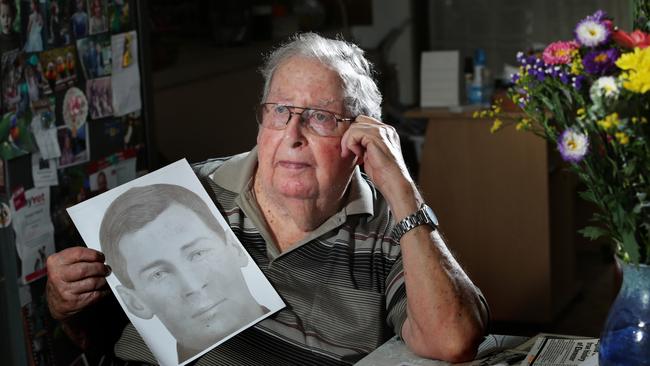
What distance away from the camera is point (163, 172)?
6.11ft

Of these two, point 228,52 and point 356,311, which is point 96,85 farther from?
point 228,52

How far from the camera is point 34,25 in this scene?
2.04 meters

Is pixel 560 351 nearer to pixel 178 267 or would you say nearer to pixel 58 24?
pixel 178 267

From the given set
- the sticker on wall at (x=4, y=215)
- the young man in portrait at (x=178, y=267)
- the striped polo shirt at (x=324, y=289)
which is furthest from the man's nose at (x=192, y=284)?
the sticker on wall at (x=4, y=215)

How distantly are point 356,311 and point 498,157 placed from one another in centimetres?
221

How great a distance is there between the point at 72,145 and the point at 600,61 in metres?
1.35

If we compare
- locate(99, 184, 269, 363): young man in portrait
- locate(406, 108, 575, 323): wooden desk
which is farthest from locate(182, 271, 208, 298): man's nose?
locate(406, 108, 575, 323): wooden desk

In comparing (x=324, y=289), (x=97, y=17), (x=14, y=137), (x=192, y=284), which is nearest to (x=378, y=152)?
(x=324, y=289)

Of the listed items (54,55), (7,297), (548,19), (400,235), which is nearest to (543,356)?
(400,235)

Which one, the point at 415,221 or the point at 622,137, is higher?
the point at 622,137

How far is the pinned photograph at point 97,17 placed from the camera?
2.23 m

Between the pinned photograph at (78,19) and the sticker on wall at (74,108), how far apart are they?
0.13m

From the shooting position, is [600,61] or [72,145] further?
[72,145]

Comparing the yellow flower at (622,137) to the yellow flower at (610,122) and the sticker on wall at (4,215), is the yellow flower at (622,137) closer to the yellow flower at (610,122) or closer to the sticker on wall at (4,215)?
the yellow flower at (610,122)
